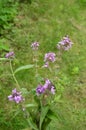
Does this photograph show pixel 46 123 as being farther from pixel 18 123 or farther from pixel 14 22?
pixel 14 22

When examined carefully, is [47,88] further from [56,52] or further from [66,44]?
[56,52]

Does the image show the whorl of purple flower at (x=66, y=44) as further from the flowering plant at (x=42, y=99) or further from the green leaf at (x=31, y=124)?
the green leaf at (x=31, y=124)

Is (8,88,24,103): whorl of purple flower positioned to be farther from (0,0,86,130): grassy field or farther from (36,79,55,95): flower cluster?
(0,0,86,130): grassy field

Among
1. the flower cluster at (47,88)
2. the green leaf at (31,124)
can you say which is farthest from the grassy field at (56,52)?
the flower cluster at (47,88)

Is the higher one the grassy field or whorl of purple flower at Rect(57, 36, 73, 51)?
whorl of purple flower at Rect(57, 36, 73, 51)

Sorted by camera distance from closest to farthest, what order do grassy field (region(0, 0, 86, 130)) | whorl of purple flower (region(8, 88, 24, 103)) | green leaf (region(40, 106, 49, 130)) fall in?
1. whorl of purple flower (region(8, 88, 24, 103))
2. green leaf (region(40, 106, 49, 130))
3. grassy field (region(0, 0, 86, 130))

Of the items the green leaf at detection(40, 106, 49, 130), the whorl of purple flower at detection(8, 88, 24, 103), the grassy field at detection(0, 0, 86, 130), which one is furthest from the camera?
the grassy field at detection(0, 0, 86, 130)

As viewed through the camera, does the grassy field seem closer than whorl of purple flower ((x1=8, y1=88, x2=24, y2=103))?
No

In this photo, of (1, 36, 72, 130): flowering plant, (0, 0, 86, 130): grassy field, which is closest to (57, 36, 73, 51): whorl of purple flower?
(1, 36, 72, 130): flowering plant

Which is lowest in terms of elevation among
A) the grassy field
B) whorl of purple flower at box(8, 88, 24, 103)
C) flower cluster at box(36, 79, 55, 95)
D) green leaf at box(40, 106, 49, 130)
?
the grassy field

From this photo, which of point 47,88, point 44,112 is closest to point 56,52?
point 44,112
